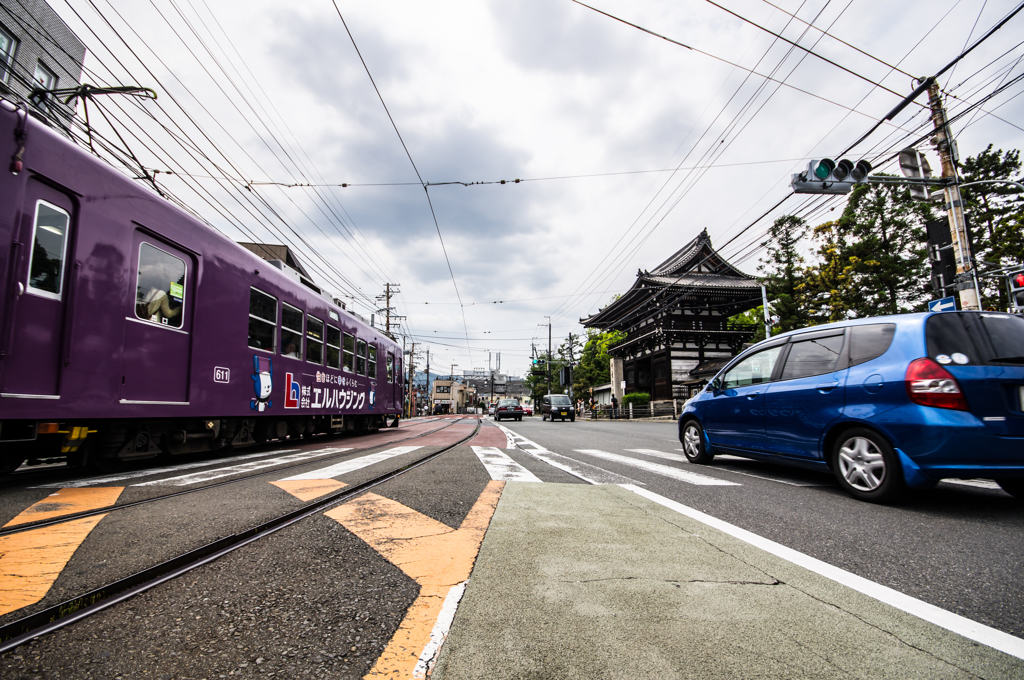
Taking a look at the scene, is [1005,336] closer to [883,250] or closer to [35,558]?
[35,558]

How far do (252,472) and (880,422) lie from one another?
5.79 metres

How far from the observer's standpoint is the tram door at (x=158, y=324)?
4898 mm

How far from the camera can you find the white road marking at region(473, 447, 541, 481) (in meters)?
4.82

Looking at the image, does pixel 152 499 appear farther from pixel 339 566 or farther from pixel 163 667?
pixel 163 667

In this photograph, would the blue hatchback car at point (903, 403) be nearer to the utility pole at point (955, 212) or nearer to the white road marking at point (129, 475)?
the white road marking at point (129, 475)

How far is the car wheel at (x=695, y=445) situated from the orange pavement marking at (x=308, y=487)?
4359 millimetres

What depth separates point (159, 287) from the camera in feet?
17.4

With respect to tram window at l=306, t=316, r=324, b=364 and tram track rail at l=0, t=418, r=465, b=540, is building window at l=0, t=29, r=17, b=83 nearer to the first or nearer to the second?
tram window at l=306, t=316, r=324, b=364

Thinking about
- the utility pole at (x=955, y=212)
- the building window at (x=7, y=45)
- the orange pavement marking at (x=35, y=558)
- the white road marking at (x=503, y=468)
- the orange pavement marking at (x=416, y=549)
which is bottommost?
the white road marking at (x=503, y=468)

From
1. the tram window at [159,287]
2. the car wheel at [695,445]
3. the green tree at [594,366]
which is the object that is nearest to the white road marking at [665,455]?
the car wheel at [695,445]

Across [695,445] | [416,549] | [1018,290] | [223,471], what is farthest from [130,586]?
[1018,290]

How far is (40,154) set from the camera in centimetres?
400

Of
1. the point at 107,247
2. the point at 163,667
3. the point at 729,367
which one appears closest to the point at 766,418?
the point at 729,367

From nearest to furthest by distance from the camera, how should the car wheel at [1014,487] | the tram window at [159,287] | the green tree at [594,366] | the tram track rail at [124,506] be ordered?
1. the tram track rail at [124,506]
2. the car wheel at [1014,487]
3. the tram window at [159,287]
4. the green tree at [594,366]
